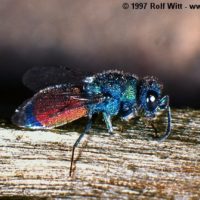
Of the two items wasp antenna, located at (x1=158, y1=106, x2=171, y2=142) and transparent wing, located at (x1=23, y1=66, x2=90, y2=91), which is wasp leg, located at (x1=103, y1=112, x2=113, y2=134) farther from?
transparent wing, located at (x1=23, y1=66, x2=90, y2=91)

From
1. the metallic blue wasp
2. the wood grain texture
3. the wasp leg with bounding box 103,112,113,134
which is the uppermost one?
the metallic blue wasp

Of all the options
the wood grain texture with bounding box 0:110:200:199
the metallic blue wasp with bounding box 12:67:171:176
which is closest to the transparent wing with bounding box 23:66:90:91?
the metallic blue wasp with bounding box 12:67:171:176

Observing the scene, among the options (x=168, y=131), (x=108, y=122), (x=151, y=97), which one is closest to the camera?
(x=168, y=131)

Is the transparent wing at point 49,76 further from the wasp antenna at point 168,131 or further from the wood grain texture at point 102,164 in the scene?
the wood grain texture at point 102,164

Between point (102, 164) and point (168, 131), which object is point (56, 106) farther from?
point (102, 164)

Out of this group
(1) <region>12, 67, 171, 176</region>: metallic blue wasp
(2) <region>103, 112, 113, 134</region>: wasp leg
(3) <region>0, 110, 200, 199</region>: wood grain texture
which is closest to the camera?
(3) <region>0, 110, 200, 199</region>: wood grain texture

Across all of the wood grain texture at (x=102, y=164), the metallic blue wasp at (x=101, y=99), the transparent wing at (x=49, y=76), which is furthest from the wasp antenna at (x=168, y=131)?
the transparent wing at (x=49, y=76)

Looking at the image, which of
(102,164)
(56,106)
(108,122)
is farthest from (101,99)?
(102,164)
